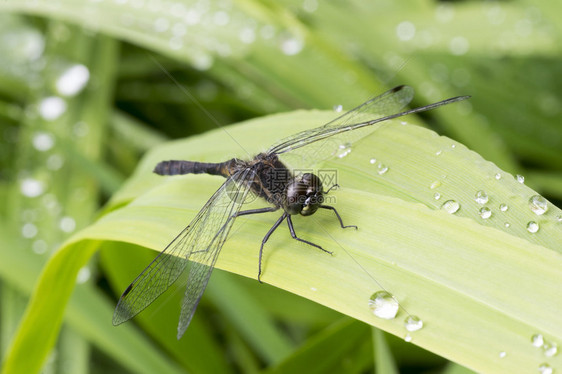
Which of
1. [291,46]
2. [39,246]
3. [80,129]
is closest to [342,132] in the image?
[291,46]

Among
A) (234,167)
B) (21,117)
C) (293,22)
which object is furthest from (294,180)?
(21,117)

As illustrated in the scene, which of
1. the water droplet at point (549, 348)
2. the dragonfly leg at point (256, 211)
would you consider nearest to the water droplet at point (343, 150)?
the dragonfly leg at point (256, 211)

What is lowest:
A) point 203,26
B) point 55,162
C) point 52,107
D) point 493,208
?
point 55,162

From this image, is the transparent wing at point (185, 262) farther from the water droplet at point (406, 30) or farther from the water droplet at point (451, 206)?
the water droplet at point (406, 30)

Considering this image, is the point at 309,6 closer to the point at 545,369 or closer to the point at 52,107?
the point at 52,107

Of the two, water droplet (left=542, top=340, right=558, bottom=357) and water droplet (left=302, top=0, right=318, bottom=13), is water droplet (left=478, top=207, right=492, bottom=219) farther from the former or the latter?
water droplet (left=302, top=0, right=318, bottom=13)

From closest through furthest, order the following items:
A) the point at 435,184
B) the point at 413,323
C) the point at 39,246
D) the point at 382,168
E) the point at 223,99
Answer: the point at 413,323, the point at 435,184, the point at 382,168, the point at 39,246, the point at 223,99
